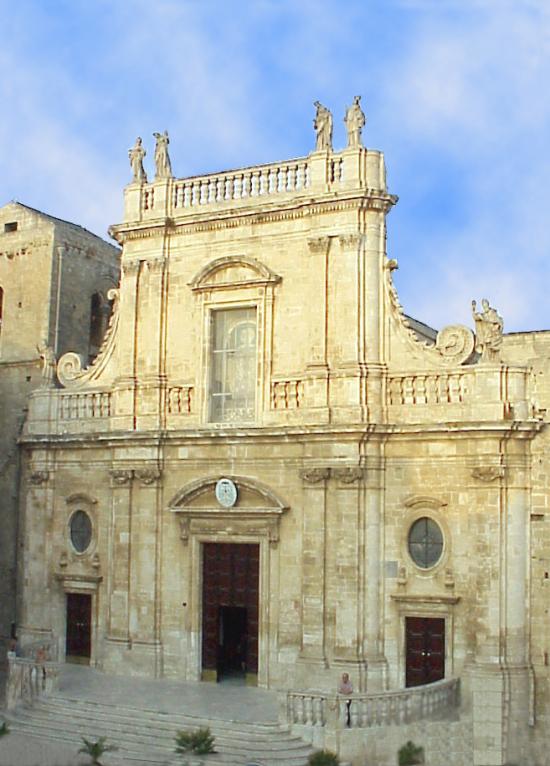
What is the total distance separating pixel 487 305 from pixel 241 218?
21.4 feet

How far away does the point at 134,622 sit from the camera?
25.1m

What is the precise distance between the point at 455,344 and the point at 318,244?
393cm

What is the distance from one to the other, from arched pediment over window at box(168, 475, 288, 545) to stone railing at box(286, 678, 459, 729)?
15.0 feet

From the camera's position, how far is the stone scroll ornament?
22.4 m

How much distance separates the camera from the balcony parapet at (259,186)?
23.6 metres

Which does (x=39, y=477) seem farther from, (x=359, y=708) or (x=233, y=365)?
(x=359, y=708)

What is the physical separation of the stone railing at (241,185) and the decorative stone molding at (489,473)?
7853 mm

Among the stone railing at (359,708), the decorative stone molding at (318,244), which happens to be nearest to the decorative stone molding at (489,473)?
the stone railing at (359,708)

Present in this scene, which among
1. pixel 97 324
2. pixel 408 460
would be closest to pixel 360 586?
pixel 408 460

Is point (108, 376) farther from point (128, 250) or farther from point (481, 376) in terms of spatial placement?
point (481, 376)

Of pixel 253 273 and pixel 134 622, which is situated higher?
pixel 253 273

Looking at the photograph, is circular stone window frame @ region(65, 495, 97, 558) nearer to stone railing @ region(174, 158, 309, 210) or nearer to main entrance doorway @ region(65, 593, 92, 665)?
main entrance doorway @ region(65, 593, 92, 665)

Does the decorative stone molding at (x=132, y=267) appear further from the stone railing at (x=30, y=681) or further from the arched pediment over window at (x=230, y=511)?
the stone railing at (x=30, y=681)

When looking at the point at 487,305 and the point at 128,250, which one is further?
the point at 128,250
